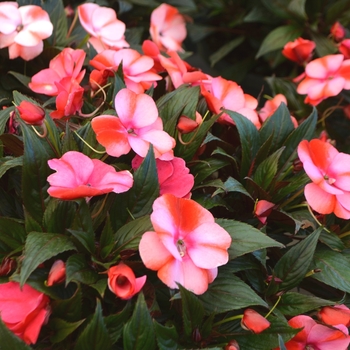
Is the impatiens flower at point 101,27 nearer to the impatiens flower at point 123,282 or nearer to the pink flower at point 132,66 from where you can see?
the pink flower at point 132,66

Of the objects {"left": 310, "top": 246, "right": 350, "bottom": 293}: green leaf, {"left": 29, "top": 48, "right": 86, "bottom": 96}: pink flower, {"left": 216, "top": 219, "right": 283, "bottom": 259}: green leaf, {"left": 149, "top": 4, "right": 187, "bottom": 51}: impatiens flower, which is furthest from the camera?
{"left": 149, "top": 4, "right": 187, "bottom": 51}: impatiens flower

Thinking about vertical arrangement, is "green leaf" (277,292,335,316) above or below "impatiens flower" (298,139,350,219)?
below

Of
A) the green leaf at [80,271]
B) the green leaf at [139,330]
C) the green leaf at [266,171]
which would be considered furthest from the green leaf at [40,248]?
the green leaf at [266,171]

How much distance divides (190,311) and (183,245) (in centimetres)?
8

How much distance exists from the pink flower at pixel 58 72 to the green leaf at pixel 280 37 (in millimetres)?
795

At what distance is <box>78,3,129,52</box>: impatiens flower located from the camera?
112 cm

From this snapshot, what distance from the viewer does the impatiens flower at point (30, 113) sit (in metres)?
0.72

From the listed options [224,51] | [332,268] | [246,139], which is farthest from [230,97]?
[224,51]

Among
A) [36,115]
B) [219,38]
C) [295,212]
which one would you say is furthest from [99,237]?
[219,38]

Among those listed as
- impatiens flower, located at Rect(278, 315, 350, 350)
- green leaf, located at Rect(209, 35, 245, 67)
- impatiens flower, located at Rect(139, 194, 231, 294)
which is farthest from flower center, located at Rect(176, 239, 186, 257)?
green leaf, located at Rect(209, 35, 245, 67)

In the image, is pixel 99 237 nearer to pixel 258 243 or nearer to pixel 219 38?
pixel 258 243

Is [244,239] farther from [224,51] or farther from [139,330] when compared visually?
[224,51]

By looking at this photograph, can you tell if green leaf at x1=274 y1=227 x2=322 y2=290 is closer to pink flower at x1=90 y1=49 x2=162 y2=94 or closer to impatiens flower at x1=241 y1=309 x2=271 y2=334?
impatiens flower at x1=241 y1=309 x2=271 y2=334

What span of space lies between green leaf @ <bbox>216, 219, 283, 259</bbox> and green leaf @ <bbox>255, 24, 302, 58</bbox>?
96cm
